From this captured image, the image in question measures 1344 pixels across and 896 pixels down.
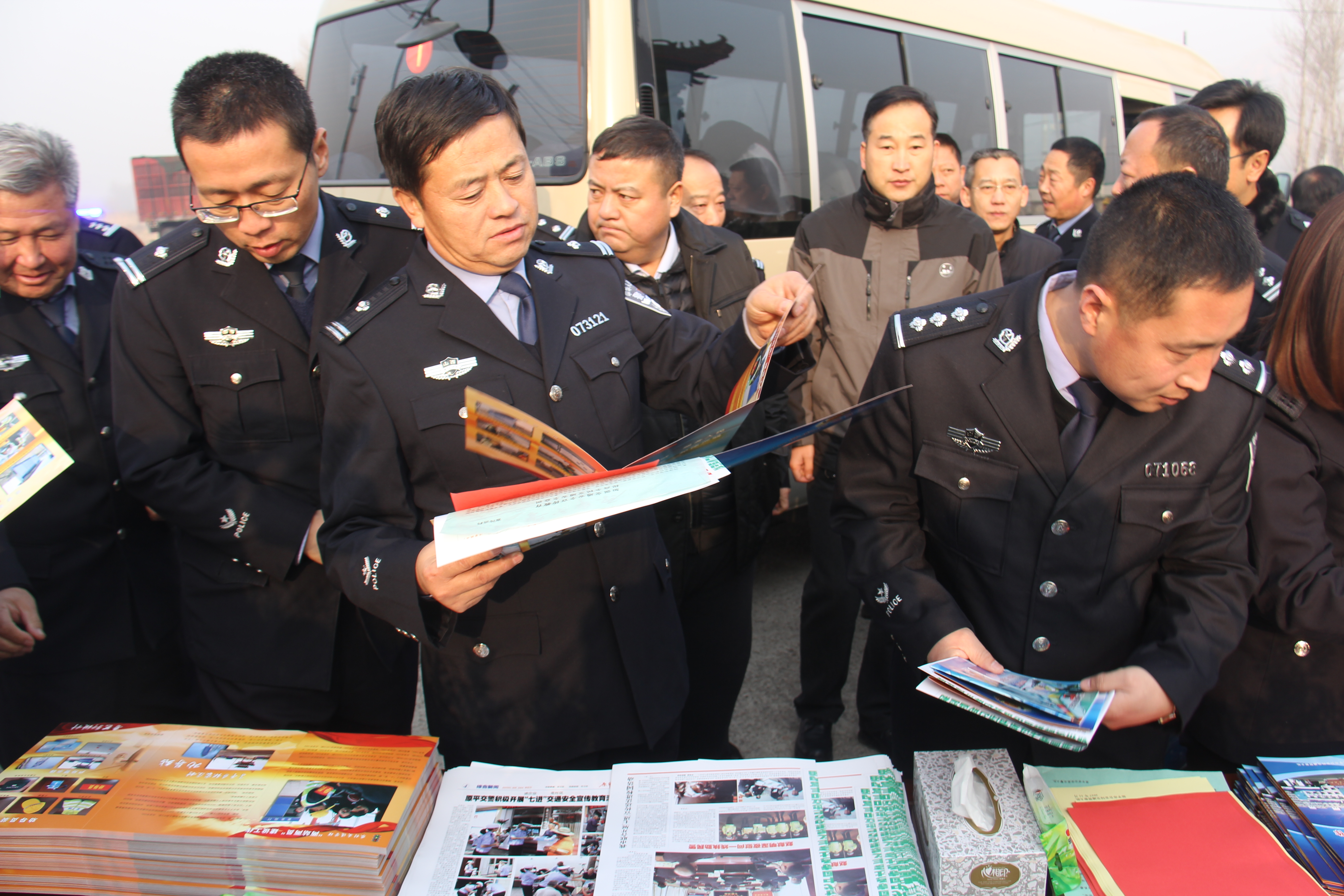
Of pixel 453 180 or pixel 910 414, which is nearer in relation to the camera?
pixel 453 180

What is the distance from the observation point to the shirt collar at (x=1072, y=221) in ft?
14.6

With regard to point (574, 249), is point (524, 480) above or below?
below

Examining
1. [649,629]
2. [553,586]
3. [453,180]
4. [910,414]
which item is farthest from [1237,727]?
[453,180]

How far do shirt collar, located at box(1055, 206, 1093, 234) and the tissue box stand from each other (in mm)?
3887

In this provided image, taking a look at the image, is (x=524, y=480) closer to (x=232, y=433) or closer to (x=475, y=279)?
(x=475, y=279)

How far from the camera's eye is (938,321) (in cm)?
173

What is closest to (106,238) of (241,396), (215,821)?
(241,396)

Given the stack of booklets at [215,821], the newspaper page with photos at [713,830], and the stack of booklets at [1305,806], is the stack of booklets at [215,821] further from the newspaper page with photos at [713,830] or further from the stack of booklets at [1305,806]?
the stack of booklets at [1305,806]

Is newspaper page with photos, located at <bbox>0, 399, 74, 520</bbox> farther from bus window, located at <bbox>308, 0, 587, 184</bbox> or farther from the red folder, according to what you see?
bus window, located at <bbox>308, 0, 587, 184</bbox>

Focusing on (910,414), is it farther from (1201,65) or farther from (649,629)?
(1201,65)

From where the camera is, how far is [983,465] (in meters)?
1.66

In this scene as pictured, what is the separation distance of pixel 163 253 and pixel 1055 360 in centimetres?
194

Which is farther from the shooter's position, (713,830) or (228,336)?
(228,336)

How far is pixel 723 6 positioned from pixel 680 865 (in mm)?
3808
